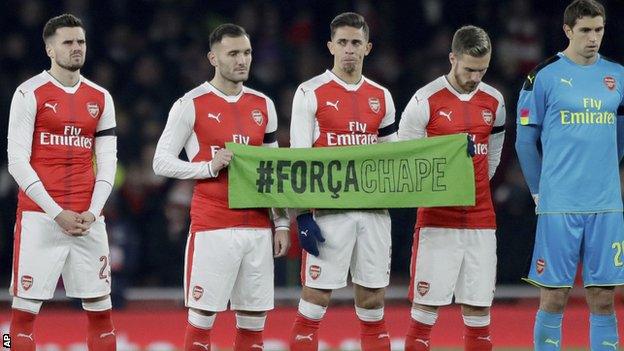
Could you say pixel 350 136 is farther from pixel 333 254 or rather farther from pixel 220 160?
pixel 220 160

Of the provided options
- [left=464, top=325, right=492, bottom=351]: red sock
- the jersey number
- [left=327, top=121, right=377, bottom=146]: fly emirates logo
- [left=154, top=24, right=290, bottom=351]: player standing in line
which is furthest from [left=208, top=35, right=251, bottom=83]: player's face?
the jersey number

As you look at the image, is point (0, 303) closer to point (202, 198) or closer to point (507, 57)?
point (202, 198)

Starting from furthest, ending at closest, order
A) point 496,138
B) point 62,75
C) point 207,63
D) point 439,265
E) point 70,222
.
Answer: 1. point 207,63
2. point 496,138
3. point 439,265
4. point 62,75
5. point 70,222

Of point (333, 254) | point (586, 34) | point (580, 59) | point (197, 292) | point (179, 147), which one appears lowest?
point (197, 292)

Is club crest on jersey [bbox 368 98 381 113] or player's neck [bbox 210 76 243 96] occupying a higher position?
player's neck [bbox 210 76 243 96]

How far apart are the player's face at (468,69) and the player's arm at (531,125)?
0.99 ft

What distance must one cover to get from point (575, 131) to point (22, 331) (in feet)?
11.8

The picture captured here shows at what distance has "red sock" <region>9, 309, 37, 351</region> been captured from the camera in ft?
26.0

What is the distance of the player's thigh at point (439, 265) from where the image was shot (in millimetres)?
8156

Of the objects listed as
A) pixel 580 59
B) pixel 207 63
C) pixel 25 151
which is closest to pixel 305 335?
pixel 25 151

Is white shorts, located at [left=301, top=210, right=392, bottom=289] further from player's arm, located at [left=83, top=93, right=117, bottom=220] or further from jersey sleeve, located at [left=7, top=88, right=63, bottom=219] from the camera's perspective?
jersey sleeve, located at [left=7, top=88, right=63, bottom=219]

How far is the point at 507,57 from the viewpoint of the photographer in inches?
566

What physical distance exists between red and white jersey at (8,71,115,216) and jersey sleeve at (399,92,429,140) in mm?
1961

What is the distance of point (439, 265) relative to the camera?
8.16 meters
